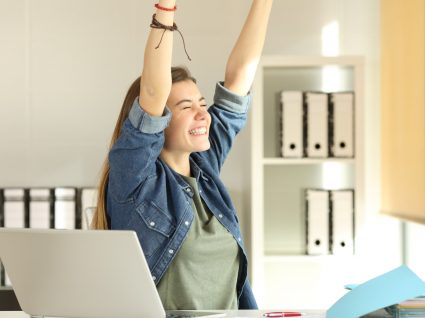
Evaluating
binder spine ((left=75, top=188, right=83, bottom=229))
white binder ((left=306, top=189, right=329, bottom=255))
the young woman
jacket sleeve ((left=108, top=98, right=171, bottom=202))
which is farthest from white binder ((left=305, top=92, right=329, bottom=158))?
jacket sleeve ((left=108, top=98, right=171, bottom=202))

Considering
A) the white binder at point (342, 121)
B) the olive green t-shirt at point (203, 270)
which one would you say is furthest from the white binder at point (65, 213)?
the olive green t-shirt at point (203, 270)

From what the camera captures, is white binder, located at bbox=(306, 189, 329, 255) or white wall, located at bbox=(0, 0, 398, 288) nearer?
white binder, located at bbox=(306, 189, 329, 255)

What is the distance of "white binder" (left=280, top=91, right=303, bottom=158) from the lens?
3863 mm

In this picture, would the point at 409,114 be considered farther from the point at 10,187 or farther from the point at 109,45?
the point at 10,187

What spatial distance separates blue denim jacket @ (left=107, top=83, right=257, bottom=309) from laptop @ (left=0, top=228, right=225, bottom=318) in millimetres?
368

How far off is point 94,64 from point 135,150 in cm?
208

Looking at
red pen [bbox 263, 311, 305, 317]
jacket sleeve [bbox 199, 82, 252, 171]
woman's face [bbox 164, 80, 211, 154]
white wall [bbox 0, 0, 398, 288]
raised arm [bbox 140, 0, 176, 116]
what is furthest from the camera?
white wall [bbox 0, 0, 398, 288]

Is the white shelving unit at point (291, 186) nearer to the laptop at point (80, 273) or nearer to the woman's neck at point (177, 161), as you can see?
the woman's neck at point (177, 161)

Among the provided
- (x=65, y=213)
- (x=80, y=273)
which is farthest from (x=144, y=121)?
(x=65, y=213)

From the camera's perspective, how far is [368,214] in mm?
4168

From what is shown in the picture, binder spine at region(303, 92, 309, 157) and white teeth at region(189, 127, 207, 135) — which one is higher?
binder spine at region(303, 92, 309, 157)

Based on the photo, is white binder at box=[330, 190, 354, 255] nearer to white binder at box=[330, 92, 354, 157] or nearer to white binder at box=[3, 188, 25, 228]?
white binder at box=[330, 92, 354, 157]

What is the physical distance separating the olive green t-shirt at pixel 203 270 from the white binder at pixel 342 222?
1617 millimetres

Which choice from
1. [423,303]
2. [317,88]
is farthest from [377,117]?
[423,303]
